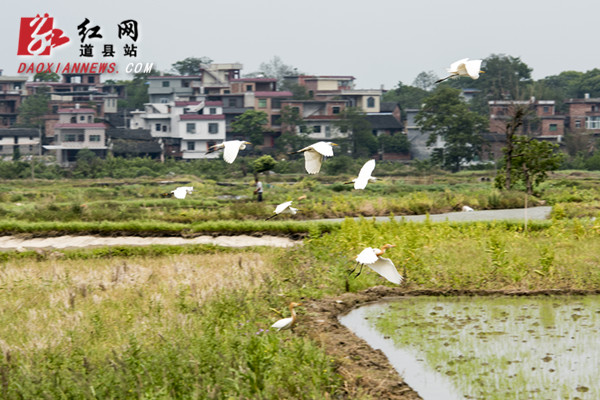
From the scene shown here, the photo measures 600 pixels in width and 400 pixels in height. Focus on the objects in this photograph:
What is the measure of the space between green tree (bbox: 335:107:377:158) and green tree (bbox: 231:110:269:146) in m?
5.15

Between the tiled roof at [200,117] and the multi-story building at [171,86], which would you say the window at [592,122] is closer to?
the tiled roof at [200,117]

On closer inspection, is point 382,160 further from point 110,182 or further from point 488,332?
point 488,332

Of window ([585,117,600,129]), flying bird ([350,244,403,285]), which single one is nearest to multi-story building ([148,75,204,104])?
window ([585,117,600,129])

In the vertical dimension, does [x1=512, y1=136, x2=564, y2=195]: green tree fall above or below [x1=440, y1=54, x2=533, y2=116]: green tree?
below

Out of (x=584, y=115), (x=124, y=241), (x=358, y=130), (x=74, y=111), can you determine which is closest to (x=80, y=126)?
(x=74, y=111)

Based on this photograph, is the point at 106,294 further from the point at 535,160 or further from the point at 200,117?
the point at 200,117

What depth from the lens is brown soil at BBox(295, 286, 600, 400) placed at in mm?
5570

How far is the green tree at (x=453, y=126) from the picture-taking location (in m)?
44.0

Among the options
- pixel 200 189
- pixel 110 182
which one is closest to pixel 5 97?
pixel 110 182

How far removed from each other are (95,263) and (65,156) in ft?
141

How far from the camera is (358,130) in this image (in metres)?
50.8

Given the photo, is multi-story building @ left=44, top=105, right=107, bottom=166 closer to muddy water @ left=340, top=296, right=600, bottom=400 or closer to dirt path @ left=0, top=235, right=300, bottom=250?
dirt path @ left=0, top=235, right=300, bottom=250

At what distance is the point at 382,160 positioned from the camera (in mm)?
51688

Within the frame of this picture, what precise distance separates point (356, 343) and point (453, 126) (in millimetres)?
38752
